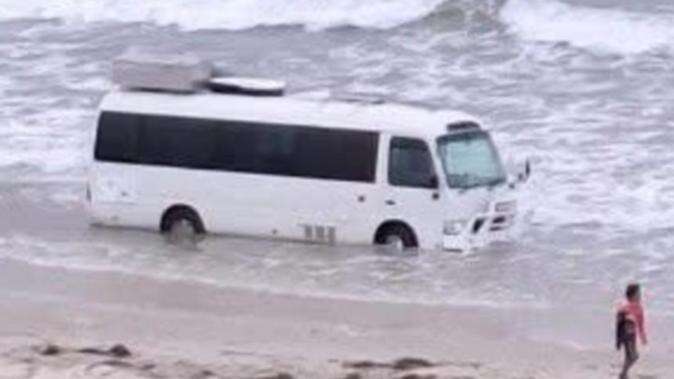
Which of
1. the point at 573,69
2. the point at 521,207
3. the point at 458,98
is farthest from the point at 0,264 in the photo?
the point at 573,69

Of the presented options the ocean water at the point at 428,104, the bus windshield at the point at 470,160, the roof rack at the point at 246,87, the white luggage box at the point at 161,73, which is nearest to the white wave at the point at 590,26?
the ocean water at the point at 428,104

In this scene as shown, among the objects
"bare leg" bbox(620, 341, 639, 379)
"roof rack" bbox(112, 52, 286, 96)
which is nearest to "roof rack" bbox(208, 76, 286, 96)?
"roof rack" bbox(112, 52, 286, 96)

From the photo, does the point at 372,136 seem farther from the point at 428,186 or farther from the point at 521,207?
the point at 521,207

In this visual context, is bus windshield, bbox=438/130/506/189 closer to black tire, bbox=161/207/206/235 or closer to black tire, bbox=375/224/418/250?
black tire, bbox=375/224/418/250

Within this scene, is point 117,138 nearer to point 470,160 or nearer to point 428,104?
point 470,160

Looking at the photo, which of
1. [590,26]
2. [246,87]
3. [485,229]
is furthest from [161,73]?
[590,26]

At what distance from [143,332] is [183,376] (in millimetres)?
3251

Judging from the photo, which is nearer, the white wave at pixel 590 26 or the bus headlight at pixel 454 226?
the bus headlight at pixel 454 226

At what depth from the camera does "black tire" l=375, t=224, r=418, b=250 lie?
82.0ft

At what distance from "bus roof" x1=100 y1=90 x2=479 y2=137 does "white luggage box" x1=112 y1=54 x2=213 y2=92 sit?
0.37 feet

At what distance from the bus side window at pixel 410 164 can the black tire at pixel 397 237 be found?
512mm

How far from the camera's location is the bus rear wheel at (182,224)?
26109 millimetres

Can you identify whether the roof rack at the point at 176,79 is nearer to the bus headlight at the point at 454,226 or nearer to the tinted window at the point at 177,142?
the tinted window at the point at 177,142

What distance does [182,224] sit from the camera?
26234 millimetres
